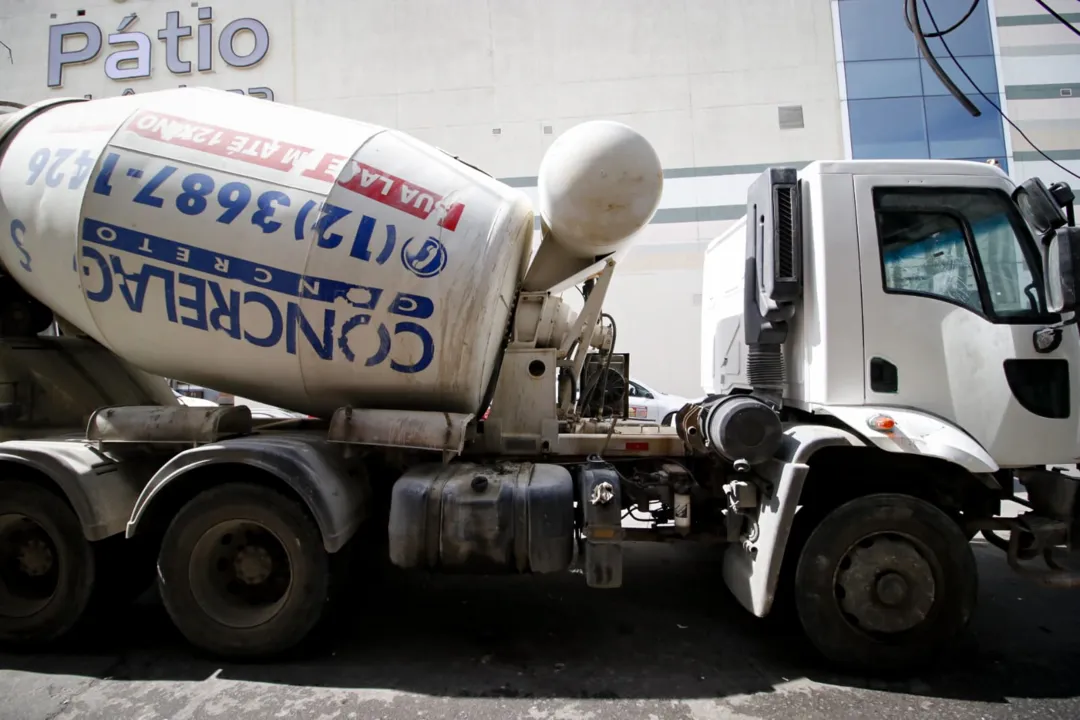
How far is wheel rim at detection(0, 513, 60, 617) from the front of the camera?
396 centimetres

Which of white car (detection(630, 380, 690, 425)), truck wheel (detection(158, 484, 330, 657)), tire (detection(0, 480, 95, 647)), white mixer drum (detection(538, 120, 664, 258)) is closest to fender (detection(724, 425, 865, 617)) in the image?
white mixer drum (detection(538, 120, 664, 258))

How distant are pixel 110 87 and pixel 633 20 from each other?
47.3 ft

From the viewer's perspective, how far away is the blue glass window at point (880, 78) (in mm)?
15219

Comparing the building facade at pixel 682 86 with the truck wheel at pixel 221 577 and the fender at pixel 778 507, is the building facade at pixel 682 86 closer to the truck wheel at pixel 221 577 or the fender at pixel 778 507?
the fender at pixel 778 507

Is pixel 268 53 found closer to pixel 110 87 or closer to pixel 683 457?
pixel 110 87

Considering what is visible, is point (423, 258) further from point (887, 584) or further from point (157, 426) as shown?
point (887, 584)

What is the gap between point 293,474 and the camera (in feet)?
Answer: 11.8

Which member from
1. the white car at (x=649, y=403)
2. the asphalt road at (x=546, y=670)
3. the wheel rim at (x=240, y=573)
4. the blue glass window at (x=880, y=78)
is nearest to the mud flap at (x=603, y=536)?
the asphalt road at (x=546, y=670)

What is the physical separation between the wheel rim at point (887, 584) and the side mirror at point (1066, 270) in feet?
4.85

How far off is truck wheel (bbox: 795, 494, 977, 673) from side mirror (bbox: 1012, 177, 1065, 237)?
1.67m

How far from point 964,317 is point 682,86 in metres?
13.8

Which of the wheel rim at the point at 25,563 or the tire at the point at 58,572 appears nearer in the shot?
the tire at the point at 58,572

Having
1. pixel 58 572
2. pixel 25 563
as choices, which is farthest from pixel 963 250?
pixel 25 563

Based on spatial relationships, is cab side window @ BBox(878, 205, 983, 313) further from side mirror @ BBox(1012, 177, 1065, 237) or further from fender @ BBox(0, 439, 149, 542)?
fender @ BBox(0, 439, 149, 542)
